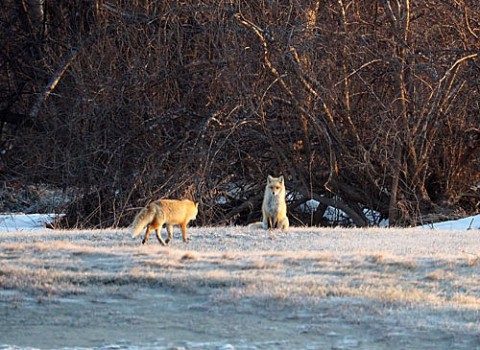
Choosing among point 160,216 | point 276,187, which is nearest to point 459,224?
point 276,187

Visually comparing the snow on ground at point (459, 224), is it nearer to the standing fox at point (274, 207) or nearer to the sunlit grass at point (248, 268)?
the standing fox at point (274, 207)

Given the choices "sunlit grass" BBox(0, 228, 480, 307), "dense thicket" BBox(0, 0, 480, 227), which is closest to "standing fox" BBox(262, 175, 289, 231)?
"sunlit grass" BBox(0, 228, 480, 307)

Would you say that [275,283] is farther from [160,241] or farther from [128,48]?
[128,48]

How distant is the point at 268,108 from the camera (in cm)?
2331

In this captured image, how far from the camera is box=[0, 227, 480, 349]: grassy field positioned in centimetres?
848

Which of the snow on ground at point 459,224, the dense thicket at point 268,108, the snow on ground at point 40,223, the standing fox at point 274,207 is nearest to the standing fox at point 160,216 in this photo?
the standing fox at point 274,207

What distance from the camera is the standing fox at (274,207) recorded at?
15828 millimetres

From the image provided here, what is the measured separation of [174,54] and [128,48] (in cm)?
110

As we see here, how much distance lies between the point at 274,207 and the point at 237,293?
19.1 feet

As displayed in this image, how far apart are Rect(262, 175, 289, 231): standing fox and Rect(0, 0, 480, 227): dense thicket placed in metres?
5.26

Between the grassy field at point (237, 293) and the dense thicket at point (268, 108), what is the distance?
771cm

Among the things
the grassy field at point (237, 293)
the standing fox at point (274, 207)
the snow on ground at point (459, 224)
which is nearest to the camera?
the grassy field at point (237, 293)

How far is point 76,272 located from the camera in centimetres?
1122

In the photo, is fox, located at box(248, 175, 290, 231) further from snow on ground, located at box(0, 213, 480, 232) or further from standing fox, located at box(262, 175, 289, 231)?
→ snow on ground, located at box(0, 213, 480, 232)
